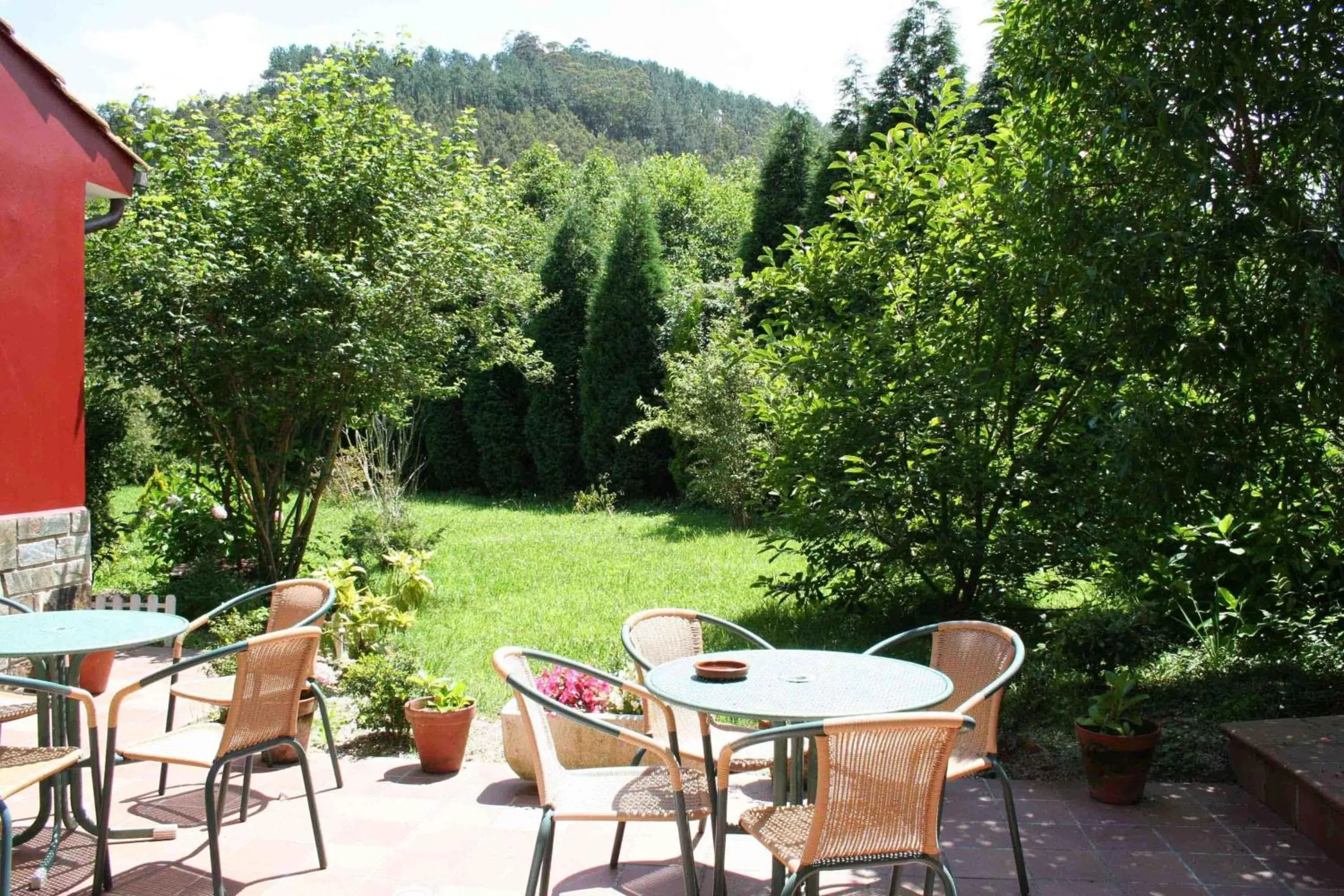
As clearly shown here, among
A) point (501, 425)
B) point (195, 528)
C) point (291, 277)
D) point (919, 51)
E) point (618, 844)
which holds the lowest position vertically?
point (618, 844)

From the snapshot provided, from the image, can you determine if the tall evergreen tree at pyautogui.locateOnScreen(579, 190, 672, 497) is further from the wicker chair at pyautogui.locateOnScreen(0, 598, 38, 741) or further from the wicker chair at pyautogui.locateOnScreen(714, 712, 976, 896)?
the wicker chair at pyautogui.locateOnScreen(714, 712, 976, 896)

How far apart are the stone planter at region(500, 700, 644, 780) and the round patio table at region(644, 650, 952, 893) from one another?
1.08 m

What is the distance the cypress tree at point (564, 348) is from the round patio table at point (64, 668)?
11966mm

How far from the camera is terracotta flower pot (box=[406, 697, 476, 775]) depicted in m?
4.28

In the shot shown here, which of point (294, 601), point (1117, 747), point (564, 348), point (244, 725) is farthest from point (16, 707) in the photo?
point (564, 348)

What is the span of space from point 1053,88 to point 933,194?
64.4 inches

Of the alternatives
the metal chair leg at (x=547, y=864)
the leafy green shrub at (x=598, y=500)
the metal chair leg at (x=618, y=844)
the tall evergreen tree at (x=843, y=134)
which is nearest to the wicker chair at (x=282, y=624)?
the metal chair leg at (x=618, y=844)

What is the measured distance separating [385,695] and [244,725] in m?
1.56

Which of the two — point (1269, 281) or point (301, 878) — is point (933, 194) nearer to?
point (1269, 281)

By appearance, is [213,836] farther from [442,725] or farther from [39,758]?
[442,725]

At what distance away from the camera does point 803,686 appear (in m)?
2.96

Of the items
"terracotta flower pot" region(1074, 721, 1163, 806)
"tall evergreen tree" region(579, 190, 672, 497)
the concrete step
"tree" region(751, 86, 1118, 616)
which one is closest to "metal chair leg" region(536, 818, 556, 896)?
"terracotta flower pot" region(1074, 721, 1163, 806)

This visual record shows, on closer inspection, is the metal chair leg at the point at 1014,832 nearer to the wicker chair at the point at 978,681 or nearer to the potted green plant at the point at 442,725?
the wicker chair at the point at 978,681

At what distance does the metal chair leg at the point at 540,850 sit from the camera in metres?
2.64
